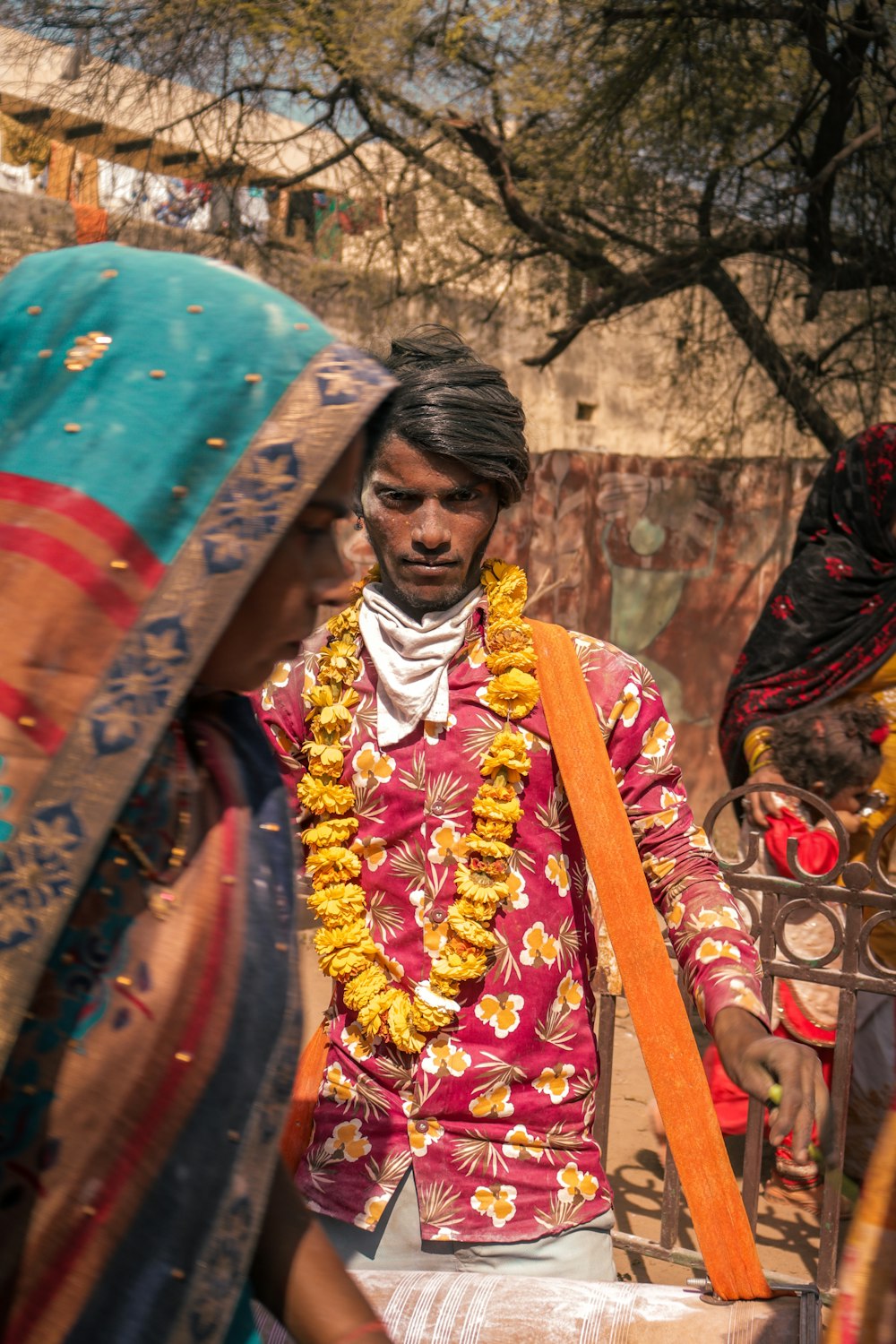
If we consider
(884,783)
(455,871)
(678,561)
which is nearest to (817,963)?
(884,783)

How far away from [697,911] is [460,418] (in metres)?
0.97

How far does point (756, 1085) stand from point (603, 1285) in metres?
0.49

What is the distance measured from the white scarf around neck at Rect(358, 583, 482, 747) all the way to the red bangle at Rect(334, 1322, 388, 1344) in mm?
1067

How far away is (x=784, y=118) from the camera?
8.88 metres

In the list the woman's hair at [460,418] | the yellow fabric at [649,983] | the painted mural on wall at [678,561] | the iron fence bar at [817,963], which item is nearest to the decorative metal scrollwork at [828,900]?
the iron fence bar at [817,963]

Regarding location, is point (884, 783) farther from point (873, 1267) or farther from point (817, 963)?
point (873, 1267)

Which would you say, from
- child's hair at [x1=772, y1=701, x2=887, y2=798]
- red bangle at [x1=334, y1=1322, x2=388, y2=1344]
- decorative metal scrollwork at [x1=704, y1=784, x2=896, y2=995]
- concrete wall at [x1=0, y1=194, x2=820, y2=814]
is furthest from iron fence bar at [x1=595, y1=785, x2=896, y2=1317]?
concrete wall at [x1=0, y1=194, x2=820, y2=814]

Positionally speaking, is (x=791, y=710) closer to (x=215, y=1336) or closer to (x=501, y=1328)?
(x=501, y=1328)

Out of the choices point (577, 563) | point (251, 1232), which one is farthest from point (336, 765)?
point (577, 563)

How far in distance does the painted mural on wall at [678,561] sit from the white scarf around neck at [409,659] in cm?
806

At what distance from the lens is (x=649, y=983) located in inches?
86.3

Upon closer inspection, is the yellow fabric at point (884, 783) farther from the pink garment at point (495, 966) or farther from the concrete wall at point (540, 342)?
the concrete wall at point (540, 342)

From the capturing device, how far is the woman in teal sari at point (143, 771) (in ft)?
3.85

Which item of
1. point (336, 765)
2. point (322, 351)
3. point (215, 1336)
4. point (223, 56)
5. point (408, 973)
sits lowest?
point (215, 1336)
